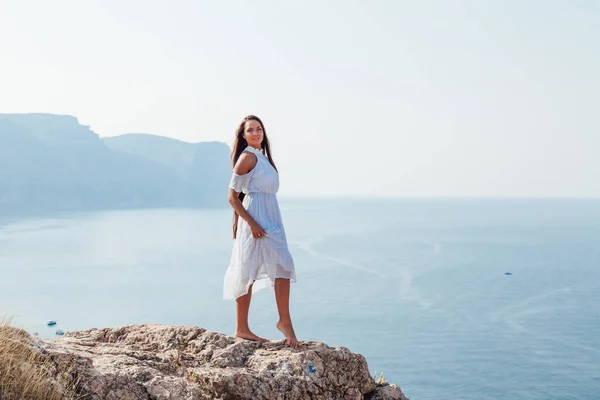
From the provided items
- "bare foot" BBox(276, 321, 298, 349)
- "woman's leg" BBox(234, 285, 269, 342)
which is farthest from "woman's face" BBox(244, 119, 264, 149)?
"bare foot" BBox(276, 321, 298, 349)

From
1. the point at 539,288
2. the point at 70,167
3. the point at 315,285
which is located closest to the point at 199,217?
the point at 70,167

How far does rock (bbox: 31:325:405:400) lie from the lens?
3.25 m

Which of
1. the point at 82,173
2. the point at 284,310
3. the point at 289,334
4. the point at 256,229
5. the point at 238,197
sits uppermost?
the point at 82,173

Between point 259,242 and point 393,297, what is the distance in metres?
63.6

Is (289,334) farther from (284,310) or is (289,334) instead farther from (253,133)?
(253,133)

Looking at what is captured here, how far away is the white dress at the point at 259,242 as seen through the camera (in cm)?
436

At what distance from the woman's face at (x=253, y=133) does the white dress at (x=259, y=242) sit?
69 mm

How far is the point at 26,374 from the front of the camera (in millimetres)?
2928

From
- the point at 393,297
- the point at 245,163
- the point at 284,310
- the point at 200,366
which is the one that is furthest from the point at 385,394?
the point at 393,297

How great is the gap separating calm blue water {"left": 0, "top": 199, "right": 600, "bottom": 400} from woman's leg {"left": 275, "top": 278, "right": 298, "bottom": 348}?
35350 mm

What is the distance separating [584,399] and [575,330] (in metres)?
16.2

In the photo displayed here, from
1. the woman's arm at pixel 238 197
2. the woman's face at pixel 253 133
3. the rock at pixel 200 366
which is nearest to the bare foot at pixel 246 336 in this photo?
the rock at pixel 200 366

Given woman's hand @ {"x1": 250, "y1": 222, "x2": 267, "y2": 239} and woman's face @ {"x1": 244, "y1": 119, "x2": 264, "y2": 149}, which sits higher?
woman's face @ {"x1": 244, "y1": 119, "x2": 264, "y2": 149}

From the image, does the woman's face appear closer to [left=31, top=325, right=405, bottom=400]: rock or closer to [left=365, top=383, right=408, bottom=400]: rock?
[left=31, top=325, right=405, bottom=400]: rock
